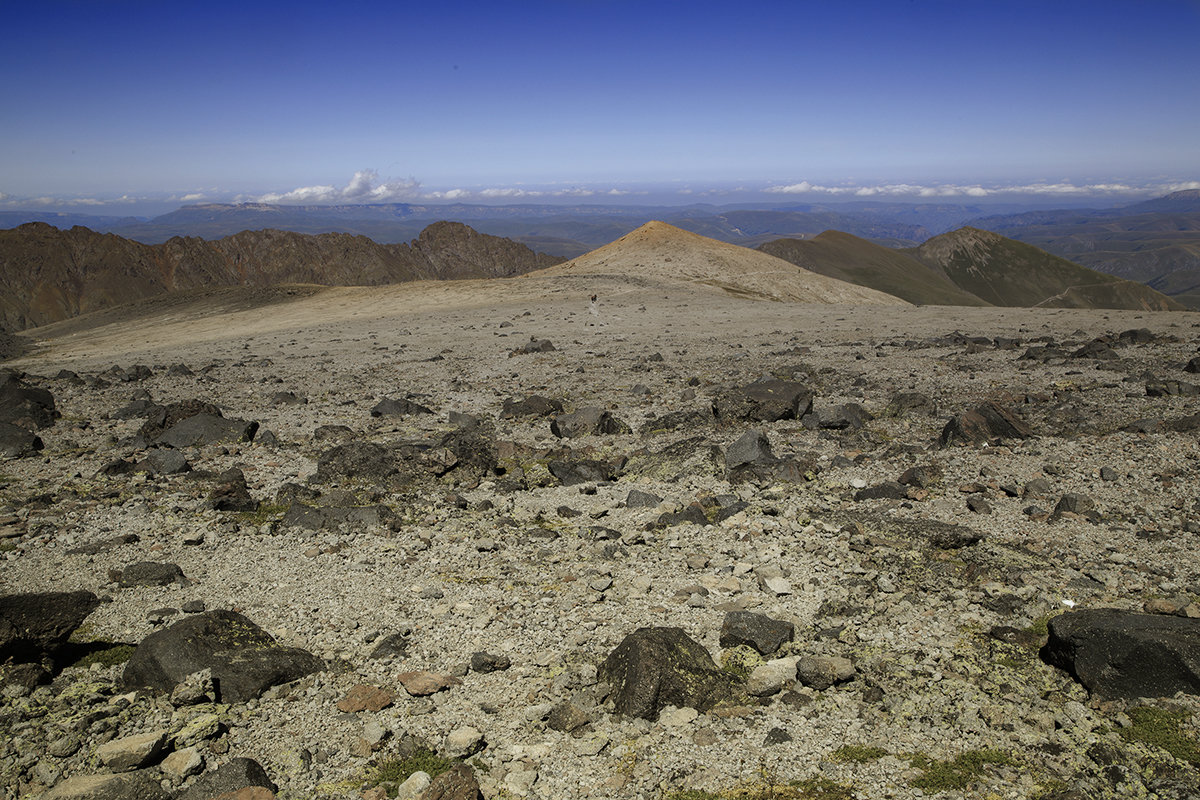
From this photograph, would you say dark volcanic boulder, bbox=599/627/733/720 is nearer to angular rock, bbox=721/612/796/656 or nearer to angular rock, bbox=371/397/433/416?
angular rock, bbox=721/612/796/656

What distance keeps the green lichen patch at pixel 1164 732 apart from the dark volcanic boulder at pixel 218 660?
274 inches

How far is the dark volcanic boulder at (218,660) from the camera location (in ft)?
20.2

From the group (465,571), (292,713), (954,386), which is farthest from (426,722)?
(954,386)

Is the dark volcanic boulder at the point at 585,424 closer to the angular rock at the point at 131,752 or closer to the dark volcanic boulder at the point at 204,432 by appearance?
the dark volcanic boulder at the point at 204,432

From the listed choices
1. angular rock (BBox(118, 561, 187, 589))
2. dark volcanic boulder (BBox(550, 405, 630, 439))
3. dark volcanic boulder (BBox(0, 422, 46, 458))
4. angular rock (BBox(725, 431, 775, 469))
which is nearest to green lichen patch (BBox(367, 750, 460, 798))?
angular rock (BBox(118, 561, 187, 589))

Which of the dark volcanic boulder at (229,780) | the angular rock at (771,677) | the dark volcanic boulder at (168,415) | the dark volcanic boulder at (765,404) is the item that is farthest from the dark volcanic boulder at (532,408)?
the dark volcanic boulder at (229,780)

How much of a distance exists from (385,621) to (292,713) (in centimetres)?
159

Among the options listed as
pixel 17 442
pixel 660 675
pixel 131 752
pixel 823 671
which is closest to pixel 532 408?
Result: pixel 17 442

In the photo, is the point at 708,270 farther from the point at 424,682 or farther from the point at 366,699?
the point at 366,699

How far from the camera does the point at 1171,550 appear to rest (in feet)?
27.1

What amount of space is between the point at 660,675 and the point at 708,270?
51.1 m

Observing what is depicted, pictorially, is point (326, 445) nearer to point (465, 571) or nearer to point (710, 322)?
point (465, 571)

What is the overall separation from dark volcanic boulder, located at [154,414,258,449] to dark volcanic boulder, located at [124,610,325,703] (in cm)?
796

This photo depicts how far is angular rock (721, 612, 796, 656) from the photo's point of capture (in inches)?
269
